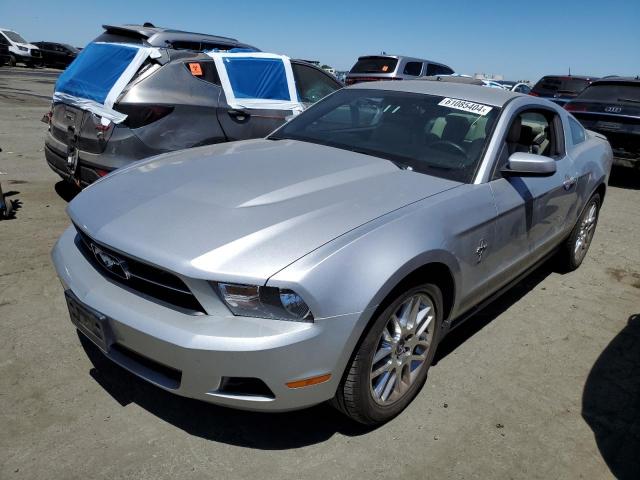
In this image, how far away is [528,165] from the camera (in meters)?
2.95

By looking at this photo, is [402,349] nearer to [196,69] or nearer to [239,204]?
[239,204]

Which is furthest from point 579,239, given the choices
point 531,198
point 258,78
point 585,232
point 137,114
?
point 137,114

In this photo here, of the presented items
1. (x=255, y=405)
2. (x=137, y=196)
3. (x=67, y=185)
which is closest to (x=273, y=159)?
(x=137, y=196)

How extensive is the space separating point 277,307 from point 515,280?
2066mm

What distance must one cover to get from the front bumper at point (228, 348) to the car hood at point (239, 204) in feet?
0.65

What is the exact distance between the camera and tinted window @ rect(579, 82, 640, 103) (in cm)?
854

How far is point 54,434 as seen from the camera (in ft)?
7.66

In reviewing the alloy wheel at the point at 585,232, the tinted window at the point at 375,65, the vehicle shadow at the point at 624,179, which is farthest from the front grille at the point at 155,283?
the tinted window at the point at 375,65

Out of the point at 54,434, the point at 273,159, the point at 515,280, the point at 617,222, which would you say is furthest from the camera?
the point at 617,222

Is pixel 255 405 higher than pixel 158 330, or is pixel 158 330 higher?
pixel 158 330

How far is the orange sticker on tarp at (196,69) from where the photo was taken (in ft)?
16.4

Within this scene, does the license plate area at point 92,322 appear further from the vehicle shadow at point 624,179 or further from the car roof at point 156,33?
the vehicle shadow at point 624,179

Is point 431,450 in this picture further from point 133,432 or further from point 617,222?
point 617,222

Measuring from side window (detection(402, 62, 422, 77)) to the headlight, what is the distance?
1292 cm
